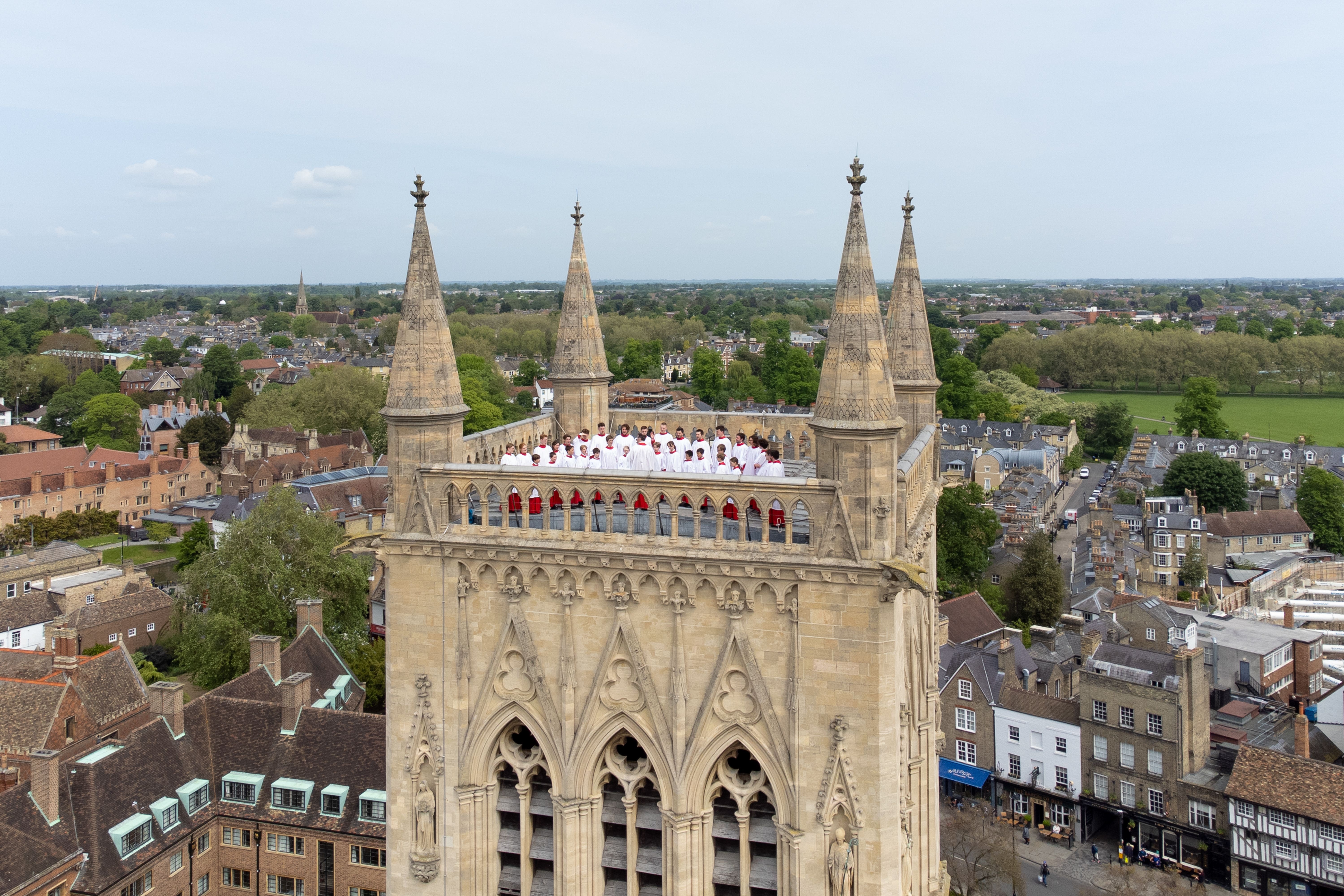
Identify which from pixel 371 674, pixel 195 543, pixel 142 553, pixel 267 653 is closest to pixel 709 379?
pixel 142 553

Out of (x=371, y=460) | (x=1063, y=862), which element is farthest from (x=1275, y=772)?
(x=371, y=460)

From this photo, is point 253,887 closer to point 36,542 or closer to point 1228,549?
point 36,542

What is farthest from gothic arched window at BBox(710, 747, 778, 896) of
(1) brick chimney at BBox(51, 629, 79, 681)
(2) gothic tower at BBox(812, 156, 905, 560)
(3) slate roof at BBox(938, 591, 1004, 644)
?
(3) slate roof at BBox(938, 591, 1004, 644)

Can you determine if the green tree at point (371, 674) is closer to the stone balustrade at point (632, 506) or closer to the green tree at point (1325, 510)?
the stone balustrade at point (632, 506)

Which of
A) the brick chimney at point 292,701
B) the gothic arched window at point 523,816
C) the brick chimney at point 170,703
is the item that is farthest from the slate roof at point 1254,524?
the gothic arched window at point 523,816

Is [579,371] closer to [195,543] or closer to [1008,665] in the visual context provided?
[1008,665]

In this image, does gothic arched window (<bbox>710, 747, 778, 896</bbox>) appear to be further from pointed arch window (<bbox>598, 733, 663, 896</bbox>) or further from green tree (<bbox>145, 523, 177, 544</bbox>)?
green tree (<bbox>145, 523, 177, 544</bbox>)
